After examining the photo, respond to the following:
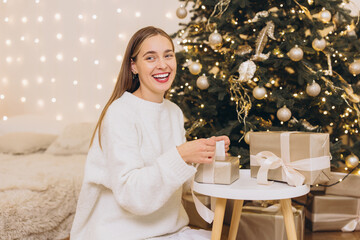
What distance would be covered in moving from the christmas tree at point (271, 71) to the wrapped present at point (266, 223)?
1.01 ft

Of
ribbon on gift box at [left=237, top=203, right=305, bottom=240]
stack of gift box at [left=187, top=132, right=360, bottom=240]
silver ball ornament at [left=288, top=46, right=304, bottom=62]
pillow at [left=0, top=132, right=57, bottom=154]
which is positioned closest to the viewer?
stack of gift box at [left=187, top=132, right=360, bottom=240]

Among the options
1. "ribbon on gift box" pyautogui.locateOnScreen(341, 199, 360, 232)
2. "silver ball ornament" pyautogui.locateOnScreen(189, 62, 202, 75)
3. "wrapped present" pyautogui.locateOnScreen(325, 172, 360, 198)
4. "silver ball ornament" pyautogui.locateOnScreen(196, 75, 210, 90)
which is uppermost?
"silver ball ornament" pyautogui.locateOnScreen(189, 62, 202, 75)

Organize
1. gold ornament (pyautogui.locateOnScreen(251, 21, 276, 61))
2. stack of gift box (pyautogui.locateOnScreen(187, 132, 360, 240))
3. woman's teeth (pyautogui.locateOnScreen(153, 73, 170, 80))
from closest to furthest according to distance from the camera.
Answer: stack of gift box (pyautogui.locateOnScreen(187, 132, 360, 240)), woman's teeth (pyautogui.locateOnScreen(153, 73, 170, 80)), gold ornament (pyautogui.locateOnScreen(251, 21, 276, 61))

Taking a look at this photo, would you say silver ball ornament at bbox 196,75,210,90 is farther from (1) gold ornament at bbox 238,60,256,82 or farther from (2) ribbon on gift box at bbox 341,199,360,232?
(2) ribbon on gift box at bbox 341,199,360,232

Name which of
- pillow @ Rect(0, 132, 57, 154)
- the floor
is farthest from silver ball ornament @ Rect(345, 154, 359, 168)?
pillow @ Rect(0, 132, 57, 154)

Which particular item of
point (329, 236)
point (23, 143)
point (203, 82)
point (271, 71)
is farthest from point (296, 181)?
point (23, 143)

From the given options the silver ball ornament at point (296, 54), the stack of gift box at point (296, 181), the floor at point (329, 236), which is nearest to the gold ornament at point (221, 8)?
the silver ball ornament at point (296, 54)

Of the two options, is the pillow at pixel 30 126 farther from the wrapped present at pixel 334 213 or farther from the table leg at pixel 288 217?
the table leg at pixel 288 217

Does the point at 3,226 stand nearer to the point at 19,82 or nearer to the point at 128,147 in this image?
the point at 128,147

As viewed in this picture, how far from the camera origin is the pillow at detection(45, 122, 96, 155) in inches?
105

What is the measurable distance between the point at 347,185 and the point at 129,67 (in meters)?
1.45

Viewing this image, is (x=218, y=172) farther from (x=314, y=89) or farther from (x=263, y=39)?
(x=263, y=39)

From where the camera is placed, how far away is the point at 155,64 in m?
1.20

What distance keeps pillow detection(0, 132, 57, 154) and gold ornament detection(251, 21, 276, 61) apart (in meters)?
1.75
